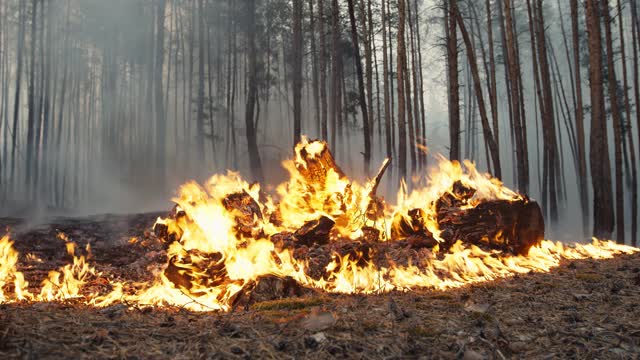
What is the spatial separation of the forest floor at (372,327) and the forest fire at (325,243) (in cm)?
82

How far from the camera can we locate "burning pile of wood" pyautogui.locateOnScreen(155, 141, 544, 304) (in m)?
5.98

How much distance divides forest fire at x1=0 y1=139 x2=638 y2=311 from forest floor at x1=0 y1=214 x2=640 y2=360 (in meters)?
0.82

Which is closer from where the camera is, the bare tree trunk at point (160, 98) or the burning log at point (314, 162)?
the burning log at point (314, 162)

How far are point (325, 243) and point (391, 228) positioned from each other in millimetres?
1290

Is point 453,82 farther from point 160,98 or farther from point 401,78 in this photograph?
point 160,98

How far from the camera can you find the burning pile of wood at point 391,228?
5984mm

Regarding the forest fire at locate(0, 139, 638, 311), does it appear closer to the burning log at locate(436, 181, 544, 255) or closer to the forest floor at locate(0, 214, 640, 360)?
the burning log at locate(436, 181, 544, 255)

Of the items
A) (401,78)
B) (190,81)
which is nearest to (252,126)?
(401,78)

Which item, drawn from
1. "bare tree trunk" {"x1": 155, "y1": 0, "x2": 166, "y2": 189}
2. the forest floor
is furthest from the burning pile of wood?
"bare tree trunk" {"x1": 155, "y1": 0, "x2": 166, "y2": 189}

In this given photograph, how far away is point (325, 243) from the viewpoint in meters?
6.81

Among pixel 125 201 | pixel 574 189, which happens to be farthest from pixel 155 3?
pixel 574 189

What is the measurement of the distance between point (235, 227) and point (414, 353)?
3767mm

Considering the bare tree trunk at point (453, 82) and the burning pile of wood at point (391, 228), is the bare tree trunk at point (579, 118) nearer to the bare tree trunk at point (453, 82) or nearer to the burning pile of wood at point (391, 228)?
the bare tree trunk at point (453, 82)

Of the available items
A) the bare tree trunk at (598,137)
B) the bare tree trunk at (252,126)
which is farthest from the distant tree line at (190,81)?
the bare tree trunk at (598,137)
